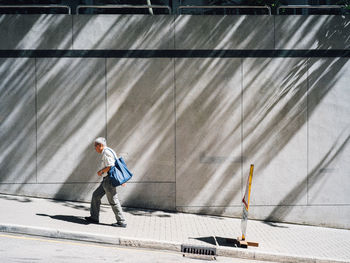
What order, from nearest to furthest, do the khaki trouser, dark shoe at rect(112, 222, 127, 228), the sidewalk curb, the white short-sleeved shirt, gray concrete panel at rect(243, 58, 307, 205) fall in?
the sidewalk curb < the white short-sleeved shirt < the khaki trouser < dark shoe at rect(112, 222, 127, 228) < gray concrete panel at rect(243, 58, 307, 205)

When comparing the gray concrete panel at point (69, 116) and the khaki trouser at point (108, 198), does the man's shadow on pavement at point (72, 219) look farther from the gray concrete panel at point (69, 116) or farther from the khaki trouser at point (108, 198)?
the gray concrete panel at point (69, 116)

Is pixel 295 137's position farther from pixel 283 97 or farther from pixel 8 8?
pixel 8 8

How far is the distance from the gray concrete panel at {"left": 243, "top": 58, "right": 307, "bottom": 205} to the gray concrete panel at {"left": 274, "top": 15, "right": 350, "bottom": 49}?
50cm

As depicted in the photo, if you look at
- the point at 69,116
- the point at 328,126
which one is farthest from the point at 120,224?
the point at 328,126

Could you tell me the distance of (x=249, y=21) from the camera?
895 centimetres

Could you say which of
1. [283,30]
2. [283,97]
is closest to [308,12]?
[283,30]

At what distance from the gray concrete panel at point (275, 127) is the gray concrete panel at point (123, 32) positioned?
239 cm

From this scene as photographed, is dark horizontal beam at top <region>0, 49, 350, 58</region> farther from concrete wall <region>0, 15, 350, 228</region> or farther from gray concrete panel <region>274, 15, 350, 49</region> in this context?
gray concrete panel <region>274, 15, 350, 49</region>

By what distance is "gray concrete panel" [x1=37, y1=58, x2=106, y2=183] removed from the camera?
8883 millimetres

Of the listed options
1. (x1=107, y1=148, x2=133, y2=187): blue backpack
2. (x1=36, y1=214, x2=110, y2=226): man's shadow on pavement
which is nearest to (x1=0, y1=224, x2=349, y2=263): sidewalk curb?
(x1=36, y1=214, x2=110, y2=226): man's shadow on pavement

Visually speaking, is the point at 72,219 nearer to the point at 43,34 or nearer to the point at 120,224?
the point at 120,224

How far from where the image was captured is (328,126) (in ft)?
29.6

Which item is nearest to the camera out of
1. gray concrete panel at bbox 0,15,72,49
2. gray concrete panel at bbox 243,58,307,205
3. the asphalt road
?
the asphalt road

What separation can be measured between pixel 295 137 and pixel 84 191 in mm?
5880
